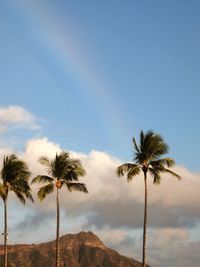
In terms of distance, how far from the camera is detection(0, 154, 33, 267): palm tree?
62344 millimetres

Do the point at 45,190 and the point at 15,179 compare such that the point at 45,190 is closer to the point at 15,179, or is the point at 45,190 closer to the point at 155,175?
the point at 15,179

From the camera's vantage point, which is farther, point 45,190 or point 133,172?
point 45,190

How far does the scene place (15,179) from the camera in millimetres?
62312

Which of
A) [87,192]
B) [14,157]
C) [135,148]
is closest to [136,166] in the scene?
[135,148]

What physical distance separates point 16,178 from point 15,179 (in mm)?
180

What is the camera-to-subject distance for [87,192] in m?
60.5

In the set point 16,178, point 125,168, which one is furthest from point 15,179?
point 125,168

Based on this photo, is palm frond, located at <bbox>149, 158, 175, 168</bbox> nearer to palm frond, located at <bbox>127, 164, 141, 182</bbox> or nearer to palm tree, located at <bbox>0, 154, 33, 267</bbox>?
palm frond, located at <bbox>127, 164, 141, 182</bbox>

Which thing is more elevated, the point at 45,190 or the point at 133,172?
the point at 133,172

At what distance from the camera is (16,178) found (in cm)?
6228

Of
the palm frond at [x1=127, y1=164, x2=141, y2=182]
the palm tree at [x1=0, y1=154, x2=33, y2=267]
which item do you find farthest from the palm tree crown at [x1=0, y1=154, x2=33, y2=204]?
the palm frond at [x1=127, y1=164, x2=141, y2=182]

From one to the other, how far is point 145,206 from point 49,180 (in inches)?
484

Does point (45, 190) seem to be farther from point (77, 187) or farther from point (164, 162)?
point (164, 162)

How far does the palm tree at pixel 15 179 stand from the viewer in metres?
62.3
